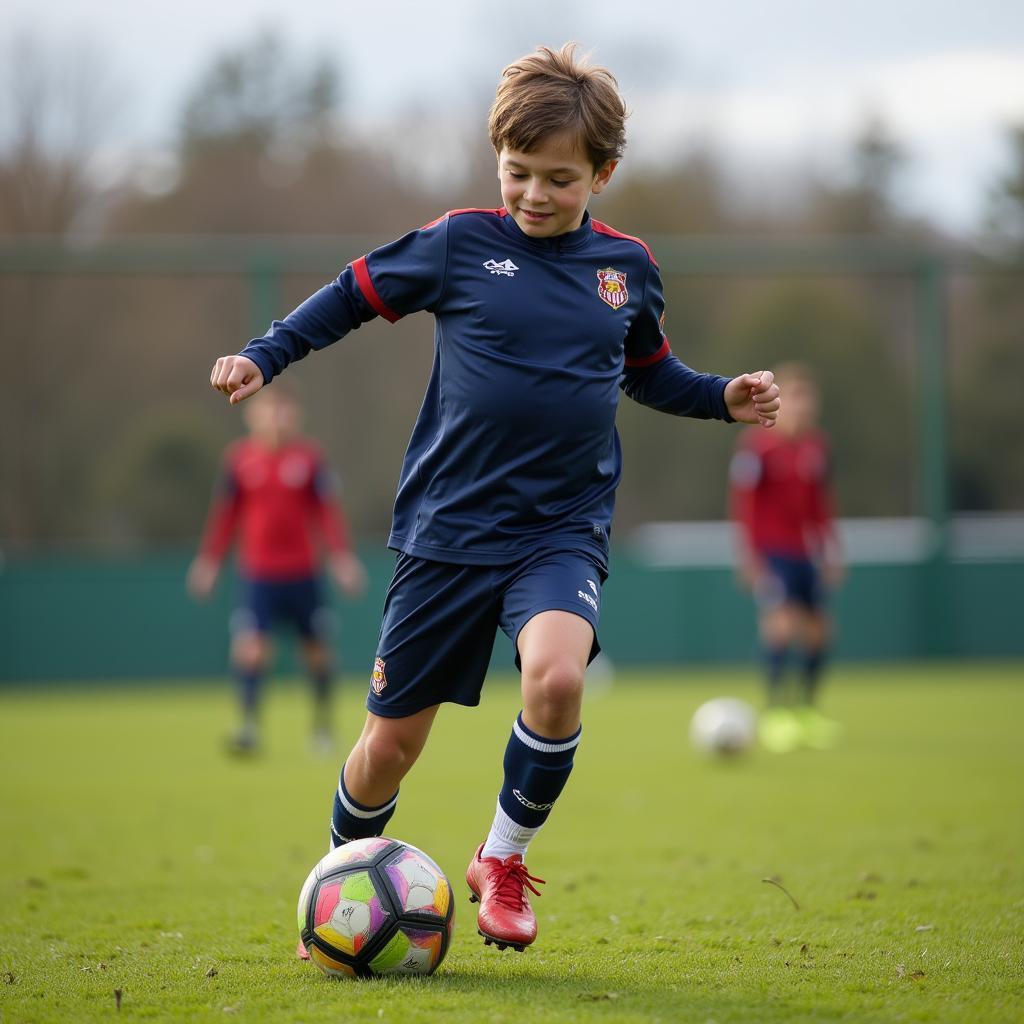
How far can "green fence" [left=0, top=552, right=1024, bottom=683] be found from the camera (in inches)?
560

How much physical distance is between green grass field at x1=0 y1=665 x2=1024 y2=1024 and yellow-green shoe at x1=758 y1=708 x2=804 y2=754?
1.19ft

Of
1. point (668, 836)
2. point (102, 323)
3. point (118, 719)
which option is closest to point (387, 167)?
point (102, 323)

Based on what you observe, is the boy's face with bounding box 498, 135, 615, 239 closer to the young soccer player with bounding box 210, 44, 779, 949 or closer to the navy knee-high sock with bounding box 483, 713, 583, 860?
the young soccer player with bounding box 210, 44, 779, 949

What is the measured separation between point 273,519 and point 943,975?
7125mm

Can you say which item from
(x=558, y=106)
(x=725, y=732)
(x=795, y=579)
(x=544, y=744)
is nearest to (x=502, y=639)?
(x=795, y=579)

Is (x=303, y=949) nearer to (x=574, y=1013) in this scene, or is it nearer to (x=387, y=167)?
(x=574, y=1013)

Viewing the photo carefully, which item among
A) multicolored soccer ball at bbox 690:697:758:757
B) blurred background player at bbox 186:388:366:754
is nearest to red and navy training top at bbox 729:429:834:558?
multicolored soccer ball at bbox 690:697:758:757

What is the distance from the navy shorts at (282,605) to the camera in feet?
33.3

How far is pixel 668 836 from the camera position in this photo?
6.45 m

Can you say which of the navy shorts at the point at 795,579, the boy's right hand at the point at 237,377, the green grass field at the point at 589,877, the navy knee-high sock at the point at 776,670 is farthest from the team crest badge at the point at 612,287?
the navy knee-high sock at the point at 776,670

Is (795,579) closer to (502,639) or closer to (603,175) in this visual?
(502,639)

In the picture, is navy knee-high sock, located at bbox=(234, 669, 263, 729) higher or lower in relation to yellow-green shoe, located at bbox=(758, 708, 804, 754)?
higher

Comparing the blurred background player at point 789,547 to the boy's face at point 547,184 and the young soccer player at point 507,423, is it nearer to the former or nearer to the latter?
the young soccer player at point 507,423

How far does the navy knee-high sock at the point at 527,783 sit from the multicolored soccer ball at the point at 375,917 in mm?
206
